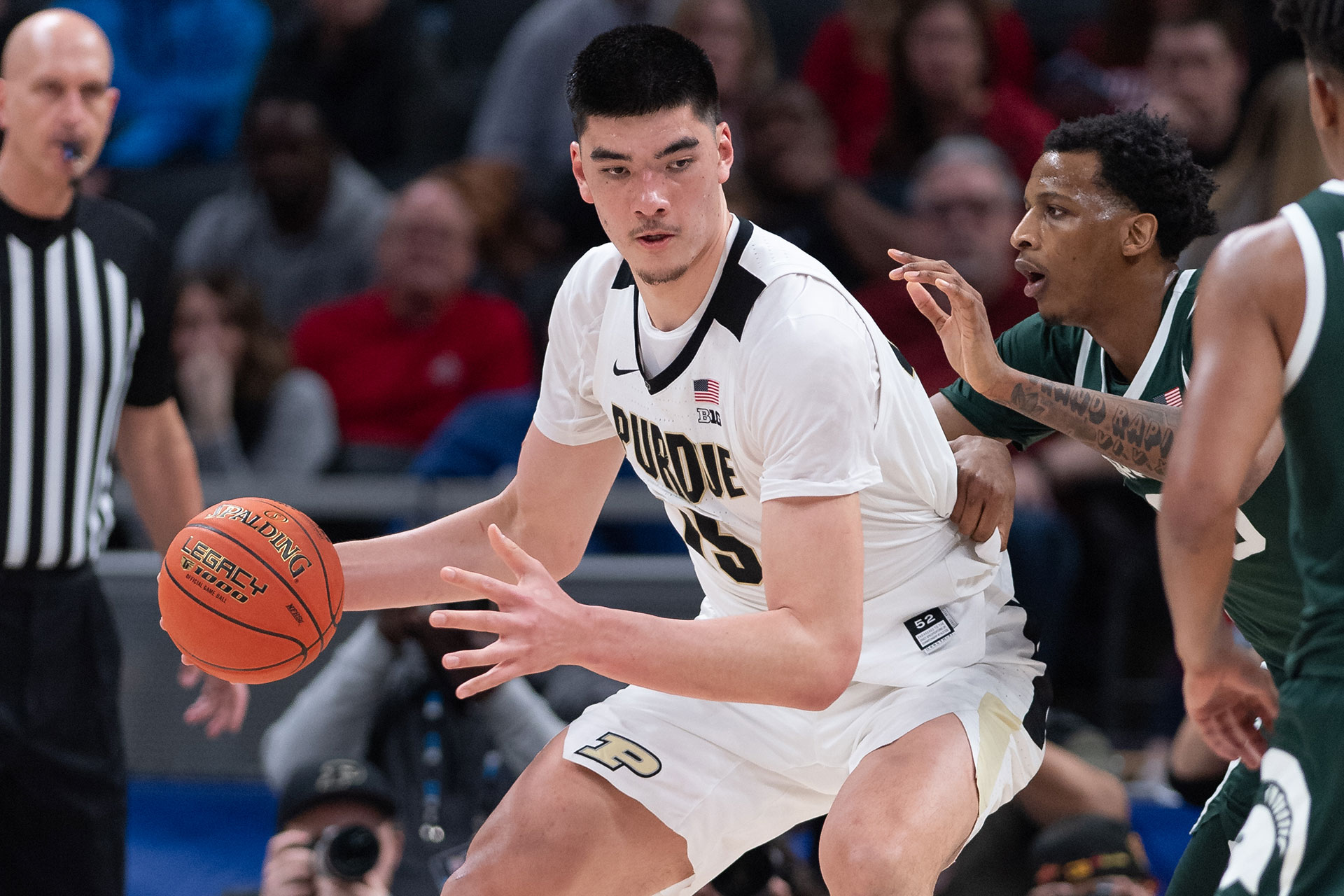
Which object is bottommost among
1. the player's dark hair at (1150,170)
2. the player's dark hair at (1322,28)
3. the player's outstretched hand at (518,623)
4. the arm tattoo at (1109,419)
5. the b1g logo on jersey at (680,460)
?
the player's outstretched hand at (518,623)

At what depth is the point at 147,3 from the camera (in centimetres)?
859

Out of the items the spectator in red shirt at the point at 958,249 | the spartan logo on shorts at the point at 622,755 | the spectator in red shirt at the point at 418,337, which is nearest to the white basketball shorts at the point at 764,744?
the spartan logo on shorts at the point at 622,755

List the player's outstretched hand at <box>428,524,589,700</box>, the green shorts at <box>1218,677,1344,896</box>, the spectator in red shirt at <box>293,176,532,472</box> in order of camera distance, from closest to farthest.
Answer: the green shorts at <box>1218,677,1344,896</box>, the player's outstretched hand at <box>428,524,589,700</box>, the spectator in red shirt at <box>293,176,532,472</box>

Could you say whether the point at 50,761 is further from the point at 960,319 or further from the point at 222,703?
the point at 960,319

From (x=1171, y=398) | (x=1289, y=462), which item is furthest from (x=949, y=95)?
(x=1289, y=462)

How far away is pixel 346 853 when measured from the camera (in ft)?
14.7

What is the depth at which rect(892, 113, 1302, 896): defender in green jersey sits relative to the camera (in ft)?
9.87

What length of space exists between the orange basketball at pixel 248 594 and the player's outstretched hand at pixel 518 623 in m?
0.67

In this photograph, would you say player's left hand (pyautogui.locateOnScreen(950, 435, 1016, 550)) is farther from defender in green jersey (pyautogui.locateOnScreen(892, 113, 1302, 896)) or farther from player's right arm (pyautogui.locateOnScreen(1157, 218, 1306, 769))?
player's right arm (pyautogui.locateOnScreen(1157, 218, 1306, 769))

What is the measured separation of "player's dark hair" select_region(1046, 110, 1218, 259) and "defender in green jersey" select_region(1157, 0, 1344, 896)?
2.41 ft

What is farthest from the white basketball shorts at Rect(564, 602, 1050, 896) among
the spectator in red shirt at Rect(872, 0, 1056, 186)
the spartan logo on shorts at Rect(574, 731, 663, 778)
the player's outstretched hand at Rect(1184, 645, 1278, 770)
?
the spectator in red shirt at Rect(872, 0, 1056, 186)

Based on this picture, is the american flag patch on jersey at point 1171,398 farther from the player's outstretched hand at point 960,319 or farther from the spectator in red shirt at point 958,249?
the spectator in red shirt at point 958,249

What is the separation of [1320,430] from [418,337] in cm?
529

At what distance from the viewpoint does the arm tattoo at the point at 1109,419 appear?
114 inches
